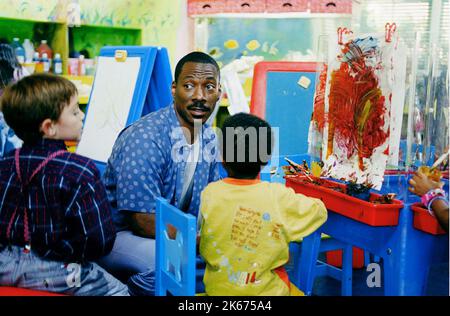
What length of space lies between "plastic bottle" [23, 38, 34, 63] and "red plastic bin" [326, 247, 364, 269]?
10.1 ft

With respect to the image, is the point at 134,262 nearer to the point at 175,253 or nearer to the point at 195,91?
the point at 175,253

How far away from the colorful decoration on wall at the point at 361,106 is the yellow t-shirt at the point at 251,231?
0.36 metres

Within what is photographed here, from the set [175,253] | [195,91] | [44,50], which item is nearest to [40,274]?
[175,253]

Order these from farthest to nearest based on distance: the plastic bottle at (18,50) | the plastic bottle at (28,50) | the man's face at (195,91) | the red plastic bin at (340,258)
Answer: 1. the plastic bottle at (28,50)
2. the plastic bottle at (18,50)
3. the red plastic bin at (340,258)
4. the man's face at (195,91)

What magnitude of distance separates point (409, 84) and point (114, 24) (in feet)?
14.2

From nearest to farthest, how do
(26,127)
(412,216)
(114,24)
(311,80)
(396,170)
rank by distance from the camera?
(26,127) < (412,216) < (396,170) < (311,80) < (114,24)

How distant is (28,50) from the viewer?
499cm

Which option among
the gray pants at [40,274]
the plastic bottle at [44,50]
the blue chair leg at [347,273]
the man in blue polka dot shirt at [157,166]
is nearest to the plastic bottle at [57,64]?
the plastic bottle at [44,50]

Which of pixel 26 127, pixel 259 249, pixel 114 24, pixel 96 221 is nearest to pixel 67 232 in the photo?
pixel 96 221

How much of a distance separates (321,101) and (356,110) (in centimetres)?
24

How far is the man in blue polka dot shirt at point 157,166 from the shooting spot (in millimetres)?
2303

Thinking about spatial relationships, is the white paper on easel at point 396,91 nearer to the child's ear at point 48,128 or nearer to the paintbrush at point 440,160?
the paintbrush at point 440,160
